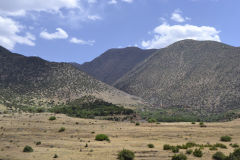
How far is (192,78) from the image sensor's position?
13325cm

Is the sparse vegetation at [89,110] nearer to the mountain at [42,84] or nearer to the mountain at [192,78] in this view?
the mountain at [42,84]

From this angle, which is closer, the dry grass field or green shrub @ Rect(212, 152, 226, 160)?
green shrub @ Rect(212, 152, 226, 160)

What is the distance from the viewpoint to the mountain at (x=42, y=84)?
82625 millimetres

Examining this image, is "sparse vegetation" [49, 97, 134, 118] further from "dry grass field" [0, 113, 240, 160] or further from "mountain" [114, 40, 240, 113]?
"mountain" [114, 40, 240, 113]

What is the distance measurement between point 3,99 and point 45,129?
1757 inches

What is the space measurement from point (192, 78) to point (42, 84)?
78.4 metres

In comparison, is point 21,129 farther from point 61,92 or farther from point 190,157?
point 61,92

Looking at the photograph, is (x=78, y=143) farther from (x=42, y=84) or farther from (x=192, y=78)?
(x=192, y=78)

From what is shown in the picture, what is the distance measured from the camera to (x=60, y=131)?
111 ft

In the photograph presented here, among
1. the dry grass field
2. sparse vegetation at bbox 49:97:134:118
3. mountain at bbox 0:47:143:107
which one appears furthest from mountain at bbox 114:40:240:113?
the dry grass field

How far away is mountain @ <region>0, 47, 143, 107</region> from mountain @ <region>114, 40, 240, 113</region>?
79.6ft

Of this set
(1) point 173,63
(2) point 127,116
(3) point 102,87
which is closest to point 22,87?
(3) point 102,87

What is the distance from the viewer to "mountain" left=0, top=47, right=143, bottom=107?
271ft

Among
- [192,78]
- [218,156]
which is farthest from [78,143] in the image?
[192,78]
